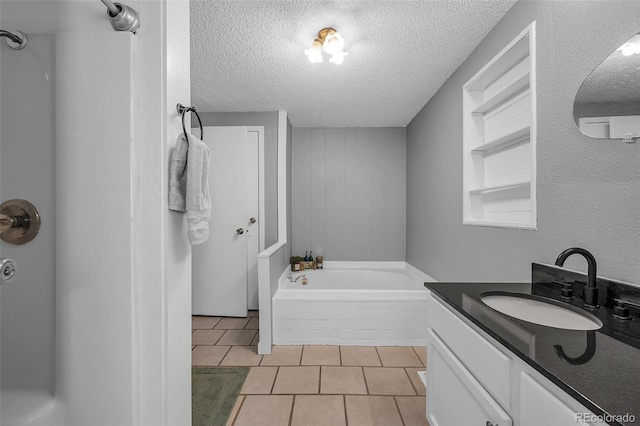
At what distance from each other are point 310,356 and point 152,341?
5.46ft

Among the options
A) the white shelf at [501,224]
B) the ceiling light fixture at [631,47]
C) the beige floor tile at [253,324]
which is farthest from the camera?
the beige floor tile at [253,324]

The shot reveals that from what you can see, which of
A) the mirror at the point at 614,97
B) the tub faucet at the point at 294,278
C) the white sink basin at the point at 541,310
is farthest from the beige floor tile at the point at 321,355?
the mirror at the point at 614,97

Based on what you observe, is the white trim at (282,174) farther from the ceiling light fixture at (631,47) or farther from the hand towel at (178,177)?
the ceiling light fixture at (631,47)

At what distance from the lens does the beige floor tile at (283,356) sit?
2.20m

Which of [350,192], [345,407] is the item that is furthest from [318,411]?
[350,192]

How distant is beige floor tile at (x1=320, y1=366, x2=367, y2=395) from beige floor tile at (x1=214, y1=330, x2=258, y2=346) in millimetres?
868

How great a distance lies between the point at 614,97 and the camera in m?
1.01

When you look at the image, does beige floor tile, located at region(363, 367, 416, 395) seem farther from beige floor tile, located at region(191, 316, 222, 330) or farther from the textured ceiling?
the textured ceiling

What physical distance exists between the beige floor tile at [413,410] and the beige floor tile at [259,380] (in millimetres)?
841

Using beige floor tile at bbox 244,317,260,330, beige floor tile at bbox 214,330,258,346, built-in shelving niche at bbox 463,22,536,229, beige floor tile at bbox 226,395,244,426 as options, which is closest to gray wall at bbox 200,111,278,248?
beige floor tile at bbox 244,317,260,330

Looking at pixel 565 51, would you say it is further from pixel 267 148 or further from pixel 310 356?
pixel 267 148

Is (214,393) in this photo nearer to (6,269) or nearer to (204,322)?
(204,322)

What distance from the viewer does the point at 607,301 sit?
102cm

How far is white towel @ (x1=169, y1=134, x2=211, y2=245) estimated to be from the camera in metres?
0.93
